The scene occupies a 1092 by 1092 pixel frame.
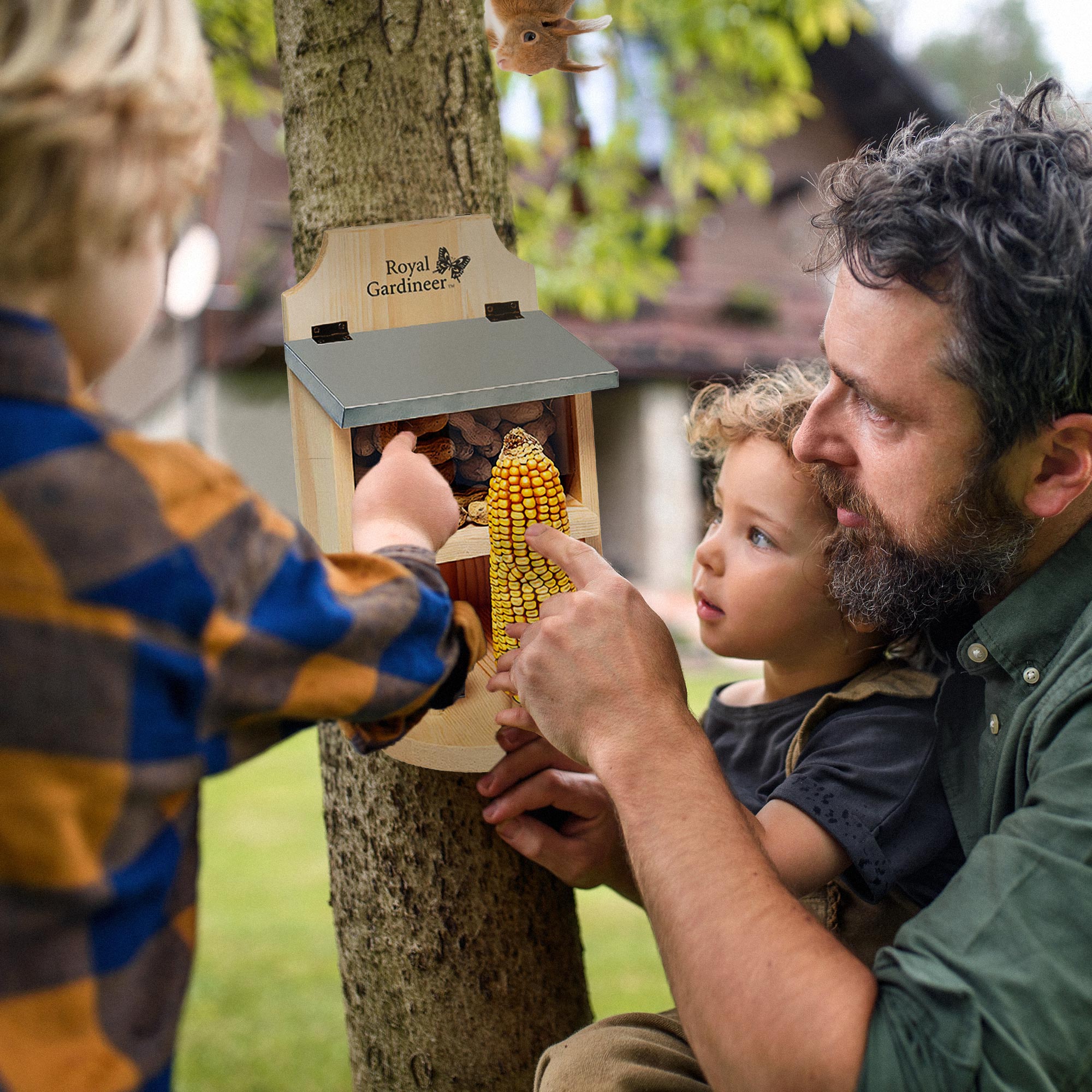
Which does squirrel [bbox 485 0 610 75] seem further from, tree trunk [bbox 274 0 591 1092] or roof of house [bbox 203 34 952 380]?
roof of house [bbox 203 34 952 380]

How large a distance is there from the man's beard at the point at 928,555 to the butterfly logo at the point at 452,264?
69 centimetres

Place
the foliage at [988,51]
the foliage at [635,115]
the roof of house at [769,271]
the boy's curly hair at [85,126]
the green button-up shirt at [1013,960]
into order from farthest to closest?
the foliage at [988,51], the roof of house at [769,271], the foliage at [635,115], the green button-up shirt at [1013,960], the boy's curly hair at [85,126]

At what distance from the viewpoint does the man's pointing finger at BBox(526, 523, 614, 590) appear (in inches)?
61.1

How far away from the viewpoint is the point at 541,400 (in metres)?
1.64

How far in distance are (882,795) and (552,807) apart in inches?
21.9

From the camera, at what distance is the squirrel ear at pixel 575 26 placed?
171 cm

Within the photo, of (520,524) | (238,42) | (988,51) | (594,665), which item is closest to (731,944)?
(594,665)

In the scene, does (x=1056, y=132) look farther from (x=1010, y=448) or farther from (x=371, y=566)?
(x=371, y=566)

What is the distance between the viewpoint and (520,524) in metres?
1.56

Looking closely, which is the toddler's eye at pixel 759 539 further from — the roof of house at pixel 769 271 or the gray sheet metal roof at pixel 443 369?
the roof of house at pixel 769 271

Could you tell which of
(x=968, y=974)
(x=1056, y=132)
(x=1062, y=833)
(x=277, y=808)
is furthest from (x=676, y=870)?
(x=277, y=808)

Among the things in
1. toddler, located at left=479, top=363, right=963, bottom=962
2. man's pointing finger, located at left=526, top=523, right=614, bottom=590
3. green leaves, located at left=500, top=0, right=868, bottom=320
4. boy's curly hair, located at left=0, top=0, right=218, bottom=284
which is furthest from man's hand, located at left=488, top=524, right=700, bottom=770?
green leaves, located at left=500, top=0, right=868, bottom=320

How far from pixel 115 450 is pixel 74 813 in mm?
330

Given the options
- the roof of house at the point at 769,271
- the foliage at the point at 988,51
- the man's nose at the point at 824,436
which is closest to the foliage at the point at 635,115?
the man's nose at the point at 824,436
